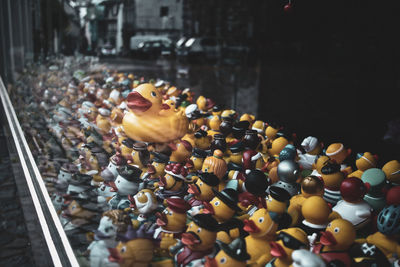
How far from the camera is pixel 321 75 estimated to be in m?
4.88

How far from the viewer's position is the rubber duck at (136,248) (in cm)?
145

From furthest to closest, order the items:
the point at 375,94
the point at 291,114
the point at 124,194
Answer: the point at 291,114 → the point at 375,94 → the point at 124,194

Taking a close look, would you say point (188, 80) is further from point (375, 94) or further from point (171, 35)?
point (375, 94)

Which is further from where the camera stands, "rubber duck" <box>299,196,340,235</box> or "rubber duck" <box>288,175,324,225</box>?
"rubber duck" <box>288,175,324,225</box>

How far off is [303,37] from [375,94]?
3.51 feet

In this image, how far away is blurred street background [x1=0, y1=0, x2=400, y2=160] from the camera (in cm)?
376

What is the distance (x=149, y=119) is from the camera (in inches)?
82.6

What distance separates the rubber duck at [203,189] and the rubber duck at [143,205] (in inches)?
9.5

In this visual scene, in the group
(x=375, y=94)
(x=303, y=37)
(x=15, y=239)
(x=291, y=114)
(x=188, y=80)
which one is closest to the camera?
(x=15, y=239)

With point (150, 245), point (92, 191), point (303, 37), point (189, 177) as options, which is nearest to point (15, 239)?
point (92, 191)

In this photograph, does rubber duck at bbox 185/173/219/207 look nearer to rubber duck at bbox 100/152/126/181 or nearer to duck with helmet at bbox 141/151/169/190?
duck with helmet at bbox 141/151/169/190

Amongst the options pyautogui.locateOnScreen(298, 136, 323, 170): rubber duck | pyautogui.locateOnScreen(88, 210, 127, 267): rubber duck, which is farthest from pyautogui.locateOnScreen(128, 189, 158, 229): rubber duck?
pyautogui.locateOnScreen(298, 136, 323, 170): rubber duck

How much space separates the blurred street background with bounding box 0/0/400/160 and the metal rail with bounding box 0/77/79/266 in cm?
222

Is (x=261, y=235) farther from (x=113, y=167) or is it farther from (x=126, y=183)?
(x=113, y=167)
